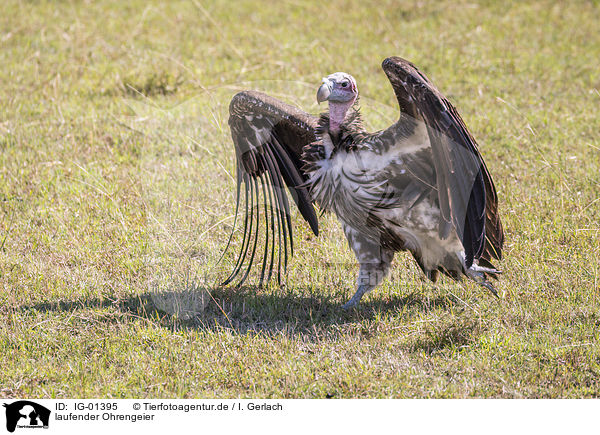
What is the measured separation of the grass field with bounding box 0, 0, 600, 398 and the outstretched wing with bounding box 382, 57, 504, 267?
72 centimetres

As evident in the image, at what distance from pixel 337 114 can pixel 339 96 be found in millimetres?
116

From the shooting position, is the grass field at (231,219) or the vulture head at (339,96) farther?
the vulture head at (339,96)

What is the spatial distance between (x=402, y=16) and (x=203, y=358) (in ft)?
26.1

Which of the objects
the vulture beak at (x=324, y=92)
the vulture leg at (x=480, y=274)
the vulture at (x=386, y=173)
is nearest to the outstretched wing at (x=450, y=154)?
the vulture at (x=386, y=173)

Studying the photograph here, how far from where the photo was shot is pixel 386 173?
4441 mm

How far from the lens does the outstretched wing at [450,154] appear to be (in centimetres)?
385

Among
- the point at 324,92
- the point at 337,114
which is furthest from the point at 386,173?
the point at 324,92

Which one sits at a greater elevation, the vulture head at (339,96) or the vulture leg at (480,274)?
the vulture head at (339,96)

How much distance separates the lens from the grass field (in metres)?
4.18

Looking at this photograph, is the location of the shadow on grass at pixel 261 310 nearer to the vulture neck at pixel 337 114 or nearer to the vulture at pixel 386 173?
the vulture at pixel 386 173

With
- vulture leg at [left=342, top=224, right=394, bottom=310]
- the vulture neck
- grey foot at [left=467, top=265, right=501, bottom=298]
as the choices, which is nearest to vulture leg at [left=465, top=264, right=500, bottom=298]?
grey foot at [left=467, top=265, right=501, bottom=298]
